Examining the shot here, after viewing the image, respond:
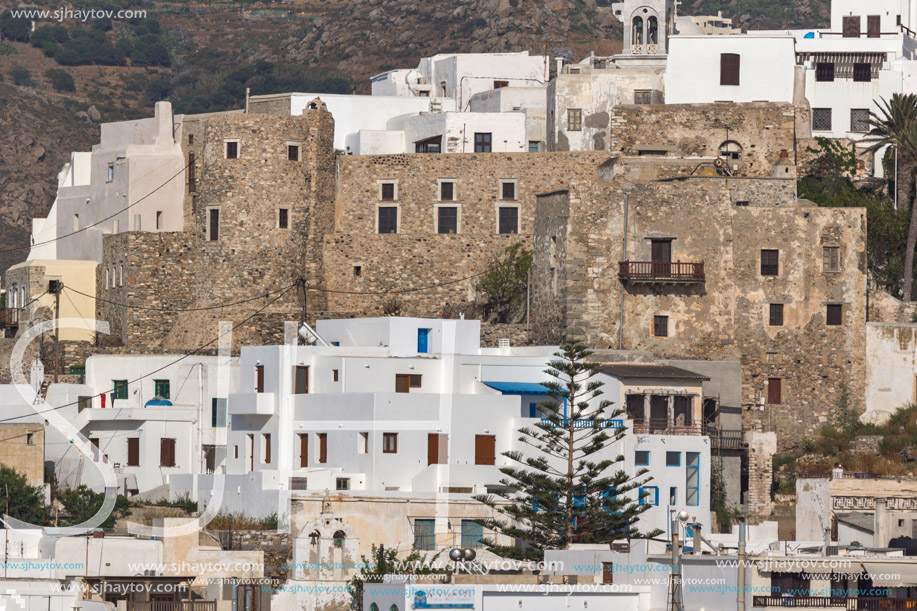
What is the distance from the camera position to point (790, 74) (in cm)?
5584

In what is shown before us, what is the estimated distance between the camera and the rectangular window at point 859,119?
197 feet

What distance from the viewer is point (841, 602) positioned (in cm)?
3347

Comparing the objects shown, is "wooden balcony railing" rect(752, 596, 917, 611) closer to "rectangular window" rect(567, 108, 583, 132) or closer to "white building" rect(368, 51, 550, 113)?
"rectangular window" rect(567, 108, 583, 132)

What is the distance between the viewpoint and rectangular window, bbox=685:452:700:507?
151 feet

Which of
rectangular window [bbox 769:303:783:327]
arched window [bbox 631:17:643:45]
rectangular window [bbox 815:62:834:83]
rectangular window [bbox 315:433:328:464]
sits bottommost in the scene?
rectangular window [bbox 315:433:328:464]

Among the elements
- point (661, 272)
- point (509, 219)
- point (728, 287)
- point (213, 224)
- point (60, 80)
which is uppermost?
point (60, 80)

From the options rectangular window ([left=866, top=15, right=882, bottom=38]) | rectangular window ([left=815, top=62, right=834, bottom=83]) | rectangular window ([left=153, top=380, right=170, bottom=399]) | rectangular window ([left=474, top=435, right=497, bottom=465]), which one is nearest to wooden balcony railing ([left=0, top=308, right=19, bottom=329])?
rectangular window ([left=153, top=380, right=170, bottom=399])

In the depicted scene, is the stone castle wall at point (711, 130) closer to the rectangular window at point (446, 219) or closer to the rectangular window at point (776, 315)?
the rectangular window at point (446, 219)

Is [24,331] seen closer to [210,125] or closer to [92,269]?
[92,269]

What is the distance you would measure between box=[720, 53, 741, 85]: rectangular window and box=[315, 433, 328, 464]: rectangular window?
53.4 ft

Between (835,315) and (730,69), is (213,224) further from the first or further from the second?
(835,315)

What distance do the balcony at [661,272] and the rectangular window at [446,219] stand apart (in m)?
7.03

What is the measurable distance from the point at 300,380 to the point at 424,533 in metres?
6.10

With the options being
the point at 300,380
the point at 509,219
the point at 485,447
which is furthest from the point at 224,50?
the point at 485,447
